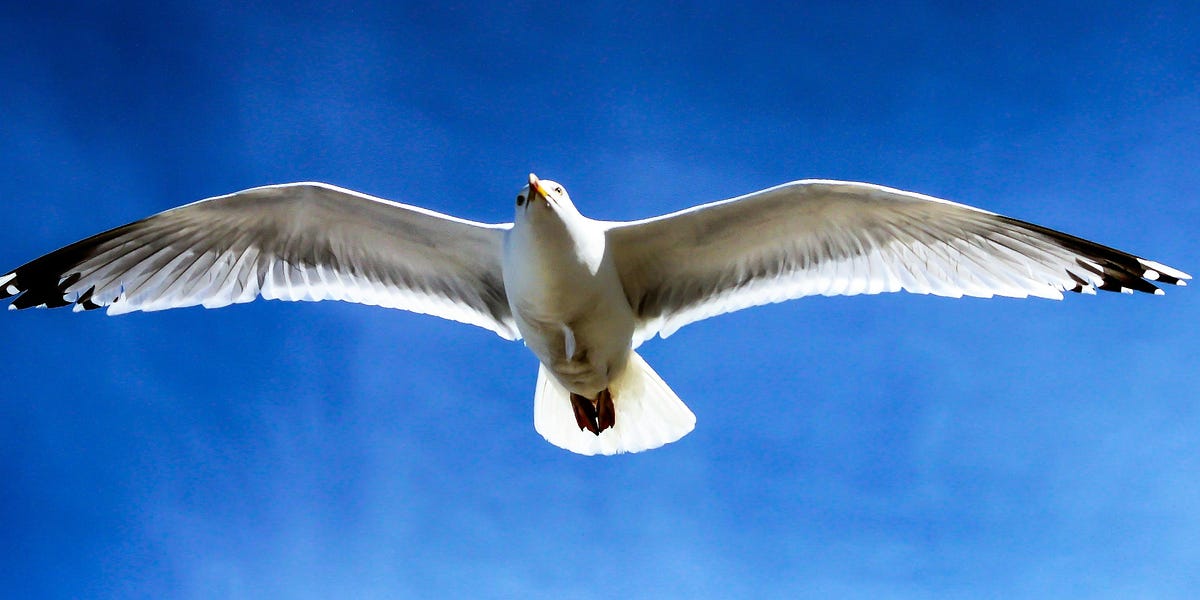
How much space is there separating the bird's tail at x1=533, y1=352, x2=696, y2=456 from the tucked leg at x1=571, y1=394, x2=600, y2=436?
63mm

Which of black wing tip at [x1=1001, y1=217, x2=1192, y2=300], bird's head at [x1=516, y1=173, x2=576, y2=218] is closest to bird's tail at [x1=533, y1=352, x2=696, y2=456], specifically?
bird's head at [x1=516, y1=173, x2=576, y2=218]

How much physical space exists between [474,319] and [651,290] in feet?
2.78

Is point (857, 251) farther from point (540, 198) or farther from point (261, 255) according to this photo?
point (261, 255)

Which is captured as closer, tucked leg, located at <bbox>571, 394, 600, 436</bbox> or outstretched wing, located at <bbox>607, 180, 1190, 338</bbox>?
outstretched wing, located at <bbox>607, 180, 1190, 338</bbox>

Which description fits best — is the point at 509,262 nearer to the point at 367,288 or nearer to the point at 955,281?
the point at 367,288

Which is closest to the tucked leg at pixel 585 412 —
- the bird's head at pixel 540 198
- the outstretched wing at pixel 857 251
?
the outstretched wing at pixel 857 251

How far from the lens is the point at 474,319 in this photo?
4328 millimetres

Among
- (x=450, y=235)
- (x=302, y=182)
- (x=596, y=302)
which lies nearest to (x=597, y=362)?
(x=596, y=302)

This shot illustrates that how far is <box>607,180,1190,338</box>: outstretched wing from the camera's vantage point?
3.83 metres

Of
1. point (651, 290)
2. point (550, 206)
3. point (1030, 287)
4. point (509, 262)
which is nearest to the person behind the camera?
point (550, 206)

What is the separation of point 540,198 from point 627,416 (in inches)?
53.1

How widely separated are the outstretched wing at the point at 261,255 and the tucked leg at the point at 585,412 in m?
0.55

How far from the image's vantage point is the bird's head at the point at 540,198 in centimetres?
337

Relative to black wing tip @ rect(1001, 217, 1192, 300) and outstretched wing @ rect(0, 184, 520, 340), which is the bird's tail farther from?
black wing tip @ rect(1001, 217, 1192, 300)
